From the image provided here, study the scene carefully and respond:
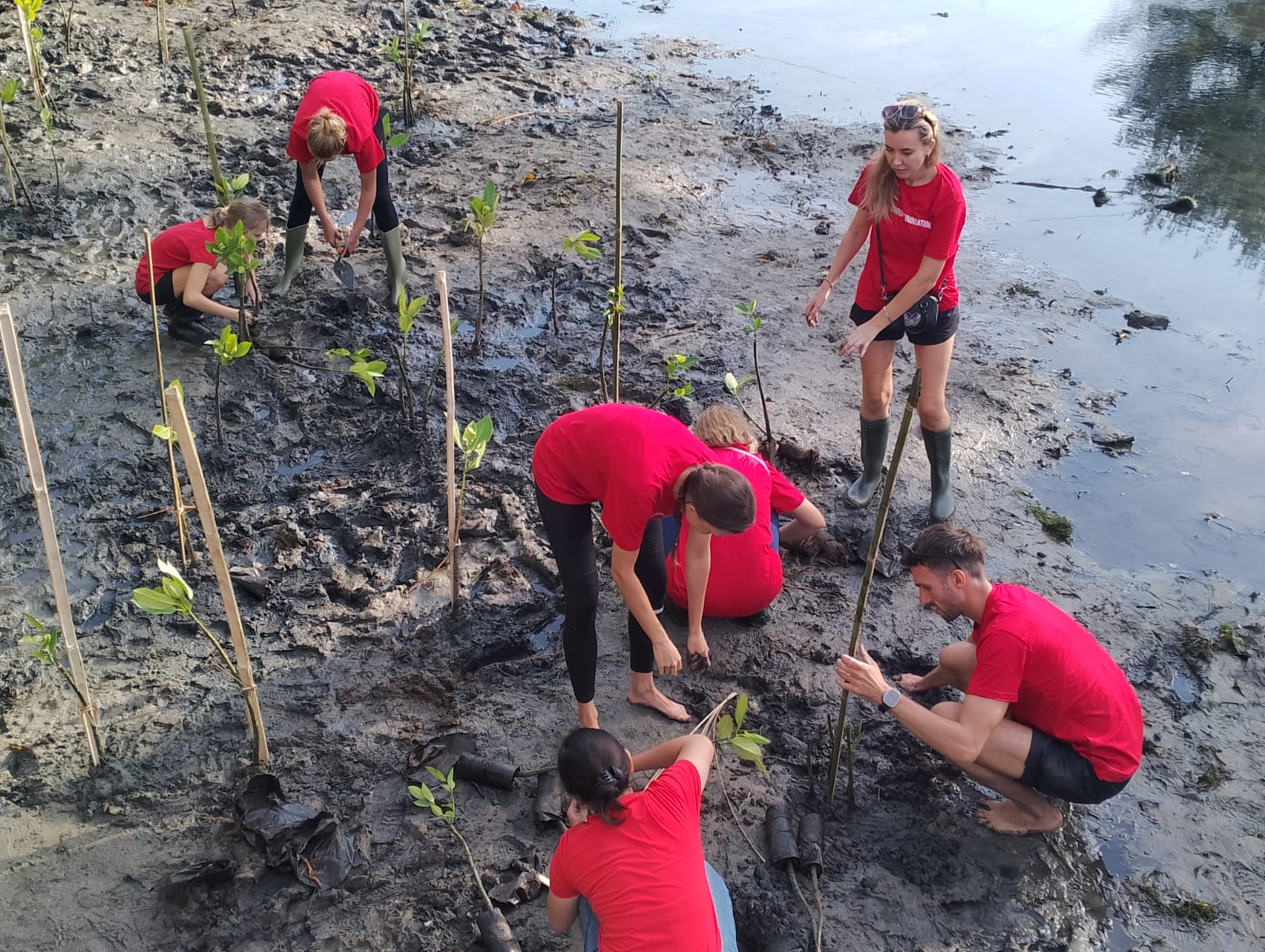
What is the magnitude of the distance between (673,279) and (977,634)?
12.7ft

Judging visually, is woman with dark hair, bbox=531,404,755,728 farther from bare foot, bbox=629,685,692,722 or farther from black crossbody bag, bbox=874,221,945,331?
black crossbody bag, bbox=874,221,945,331

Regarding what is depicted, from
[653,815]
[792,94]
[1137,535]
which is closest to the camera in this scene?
[653,815]

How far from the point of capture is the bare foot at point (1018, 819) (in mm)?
2939

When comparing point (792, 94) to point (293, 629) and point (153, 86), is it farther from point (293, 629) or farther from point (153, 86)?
point (293, 629)

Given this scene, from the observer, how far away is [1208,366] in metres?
5.58

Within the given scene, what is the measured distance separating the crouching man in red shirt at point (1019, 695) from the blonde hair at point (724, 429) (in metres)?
0.82

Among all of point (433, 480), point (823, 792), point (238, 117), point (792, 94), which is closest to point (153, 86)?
point (238, 117)

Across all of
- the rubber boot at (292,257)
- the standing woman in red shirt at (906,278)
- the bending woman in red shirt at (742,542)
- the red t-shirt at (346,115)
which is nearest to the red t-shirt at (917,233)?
the standing woman in red shirt at (906,278)

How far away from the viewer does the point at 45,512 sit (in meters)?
2.71

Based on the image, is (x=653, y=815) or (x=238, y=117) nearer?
(x=653, y=815)

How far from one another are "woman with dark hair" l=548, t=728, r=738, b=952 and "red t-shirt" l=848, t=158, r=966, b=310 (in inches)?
97.7

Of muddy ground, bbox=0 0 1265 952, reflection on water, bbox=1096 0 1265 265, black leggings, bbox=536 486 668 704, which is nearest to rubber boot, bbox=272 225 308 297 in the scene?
muddy ground, bbox=0 0 1265 952

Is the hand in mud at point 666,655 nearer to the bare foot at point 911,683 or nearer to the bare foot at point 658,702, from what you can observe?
the bare foot at point 658,702

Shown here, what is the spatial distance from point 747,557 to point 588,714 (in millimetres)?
824
